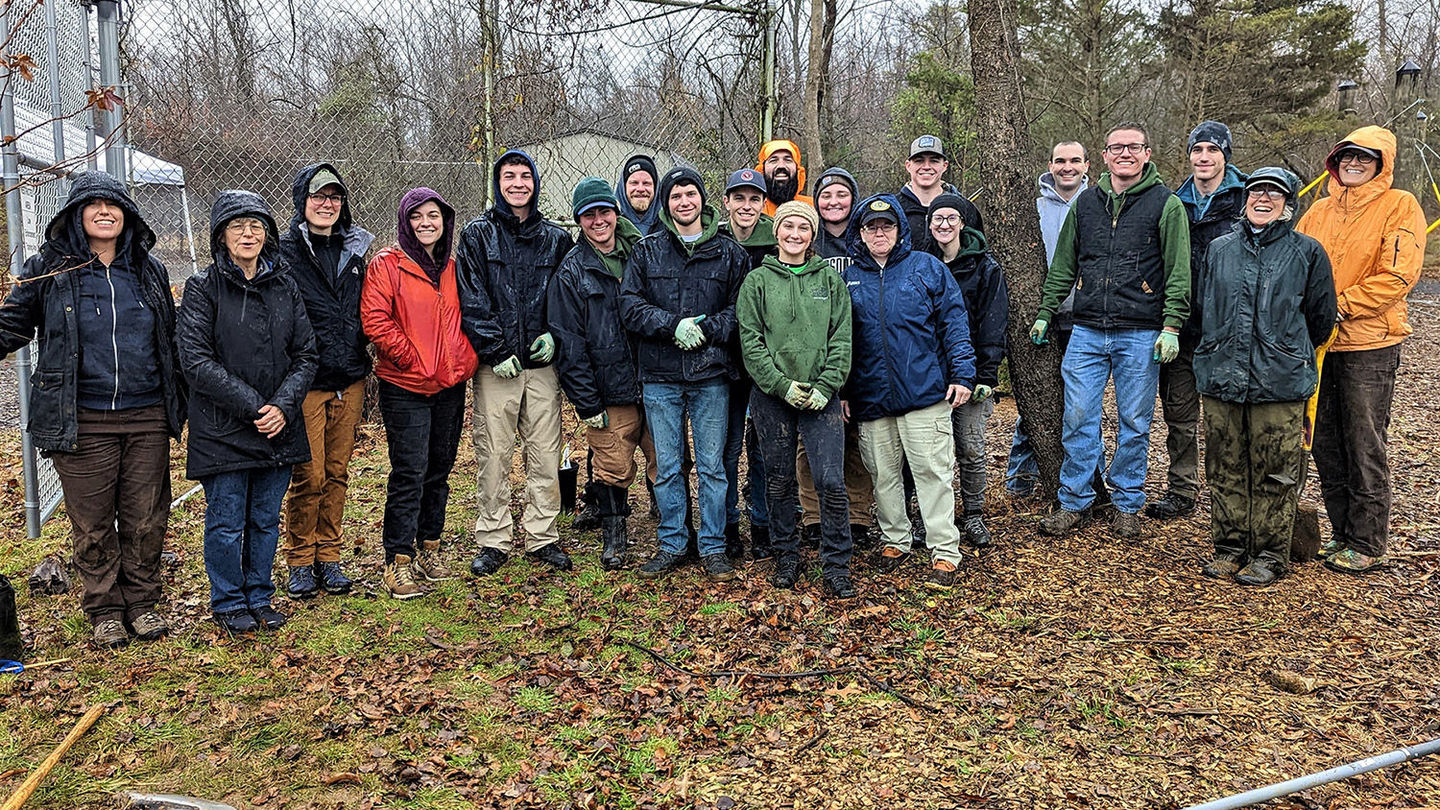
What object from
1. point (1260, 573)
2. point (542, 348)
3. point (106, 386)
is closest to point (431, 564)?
point (542, 348)

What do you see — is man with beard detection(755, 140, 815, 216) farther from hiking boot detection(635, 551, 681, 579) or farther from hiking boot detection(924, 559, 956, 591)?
hiking boot detection(924, 559, 956, 591)

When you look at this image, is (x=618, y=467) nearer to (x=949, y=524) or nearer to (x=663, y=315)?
(x=663, y=315)

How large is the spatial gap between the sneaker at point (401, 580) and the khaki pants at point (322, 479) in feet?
1.04

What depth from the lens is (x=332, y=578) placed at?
513 centimetres

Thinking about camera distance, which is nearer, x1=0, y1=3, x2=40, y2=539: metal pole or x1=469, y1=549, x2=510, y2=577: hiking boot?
x1=0, y1=3, x2=40, y2=539: metal pole

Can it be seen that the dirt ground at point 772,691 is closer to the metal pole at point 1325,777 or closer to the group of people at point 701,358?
the metal pole at point 1325,777

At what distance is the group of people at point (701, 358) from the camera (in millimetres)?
4387

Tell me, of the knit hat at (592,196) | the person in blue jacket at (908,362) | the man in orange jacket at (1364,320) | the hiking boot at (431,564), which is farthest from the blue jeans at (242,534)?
the man in orange jacket at (1364,320)

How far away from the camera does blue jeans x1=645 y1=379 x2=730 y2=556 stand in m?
5.18

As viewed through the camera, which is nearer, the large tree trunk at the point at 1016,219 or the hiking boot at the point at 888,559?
the hiking boot at the point at 888,559

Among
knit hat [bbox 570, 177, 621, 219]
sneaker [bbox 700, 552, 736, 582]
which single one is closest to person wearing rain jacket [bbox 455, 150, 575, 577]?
knit hat [bbox 570, 177, 621, 219]

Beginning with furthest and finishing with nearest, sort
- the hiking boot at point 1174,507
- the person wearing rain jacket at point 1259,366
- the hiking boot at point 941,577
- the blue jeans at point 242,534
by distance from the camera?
the hiking boot at point 1174,507
the hiking boot at point 941,577
the person wearing rain jacket at point 1259,366
the blue jeans at point 242,534

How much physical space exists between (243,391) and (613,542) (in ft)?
6.96

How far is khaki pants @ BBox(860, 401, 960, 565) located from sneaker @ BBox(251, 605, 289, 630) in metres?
3.13
